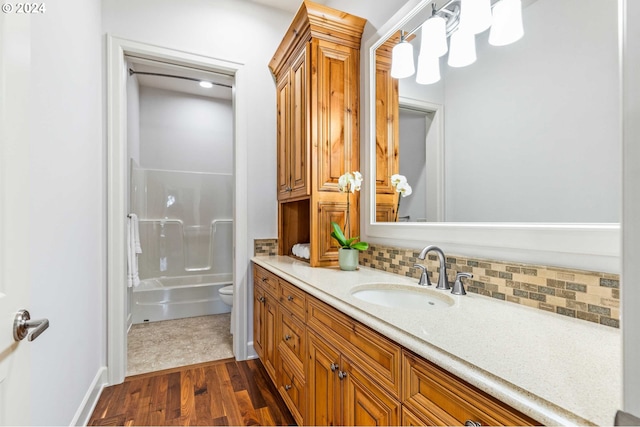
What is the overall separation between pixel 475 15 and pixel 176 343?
3.08 metres

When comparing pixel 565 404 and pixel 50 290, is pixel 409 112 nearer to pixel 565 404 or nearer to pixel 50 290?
pixel 565 404

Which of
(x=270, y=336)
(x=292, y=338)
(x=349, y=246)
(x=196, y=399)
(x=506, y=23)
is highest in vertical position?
(x=506, y=23)

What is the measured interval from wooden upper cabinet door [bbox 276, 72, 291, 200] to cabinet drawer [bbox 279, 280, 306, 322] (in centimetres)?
78

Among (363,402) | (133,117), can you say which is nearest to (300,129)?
(363,402)

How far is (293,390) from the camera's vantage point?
1.43 metres

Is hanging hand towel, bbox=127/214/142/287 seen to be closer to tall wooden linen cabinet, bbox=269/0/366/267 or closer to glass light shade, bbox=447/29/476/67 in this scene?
tall wooden linen cabinet, bbox=269/0/366/267

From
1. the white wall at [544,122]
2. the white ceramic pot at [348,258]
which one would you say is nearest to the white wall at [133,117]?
the white ceramic pot at [348,258]

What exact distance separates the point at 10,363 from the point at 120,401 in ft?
4.74

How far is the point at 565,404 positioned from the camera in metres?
0.44

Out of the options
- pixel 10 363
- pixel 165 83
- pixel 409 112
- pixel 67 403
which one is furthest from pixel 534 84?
pixel 165 83

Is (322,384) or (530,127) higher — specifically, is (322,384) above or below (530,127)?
below

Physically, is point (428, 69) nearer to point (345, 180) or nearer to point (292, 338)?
point (345, 180)

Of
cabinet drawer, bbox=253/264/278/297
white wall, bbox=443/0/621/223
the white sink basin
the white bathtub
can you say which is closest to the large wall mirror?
white wall, bbox=443/0/621/223

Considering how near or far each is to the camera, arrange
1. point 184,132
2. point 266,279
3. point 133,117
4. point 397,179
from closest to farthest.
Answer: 1. point 397,179
2. point 266,279
3. point 133,117
4. point 184,132
